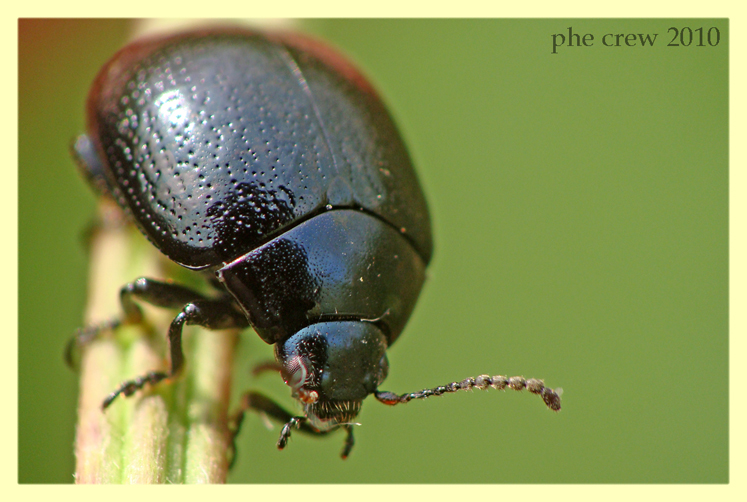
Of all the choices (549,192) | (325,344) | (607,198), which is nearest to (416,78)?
(549,192)

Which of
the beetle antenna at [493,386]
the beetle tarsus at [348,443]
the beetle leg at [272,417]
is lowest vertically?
the beetle tarsus at [348,443]

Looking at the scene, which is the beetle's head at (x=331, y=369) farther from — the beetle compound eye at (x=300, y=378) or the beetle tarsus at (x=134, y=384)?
the beetle tarsus at (x=134, y=384)

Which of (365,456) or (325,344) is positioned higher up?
(325,344)

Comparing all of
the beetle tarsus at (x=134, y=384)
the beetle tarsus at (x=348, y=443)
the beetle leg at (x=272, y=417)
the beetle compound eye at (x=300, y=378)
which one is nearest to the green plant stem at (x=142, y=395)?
the beetle tarsus at (x=134, y=384)

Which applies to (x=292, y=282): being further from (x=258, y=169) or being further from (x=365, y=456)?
(x=365, y=456)

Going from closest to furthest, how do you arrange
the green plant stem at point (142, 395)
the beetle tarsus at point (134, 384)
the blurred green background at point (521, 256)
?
1. the green plant stem at point (142, 395)
2. the beetle tarsus at point (134, 384)
3. the blurred green background at point (521, 256)

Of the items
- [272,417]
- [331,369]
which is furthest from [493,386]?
[272,417]
